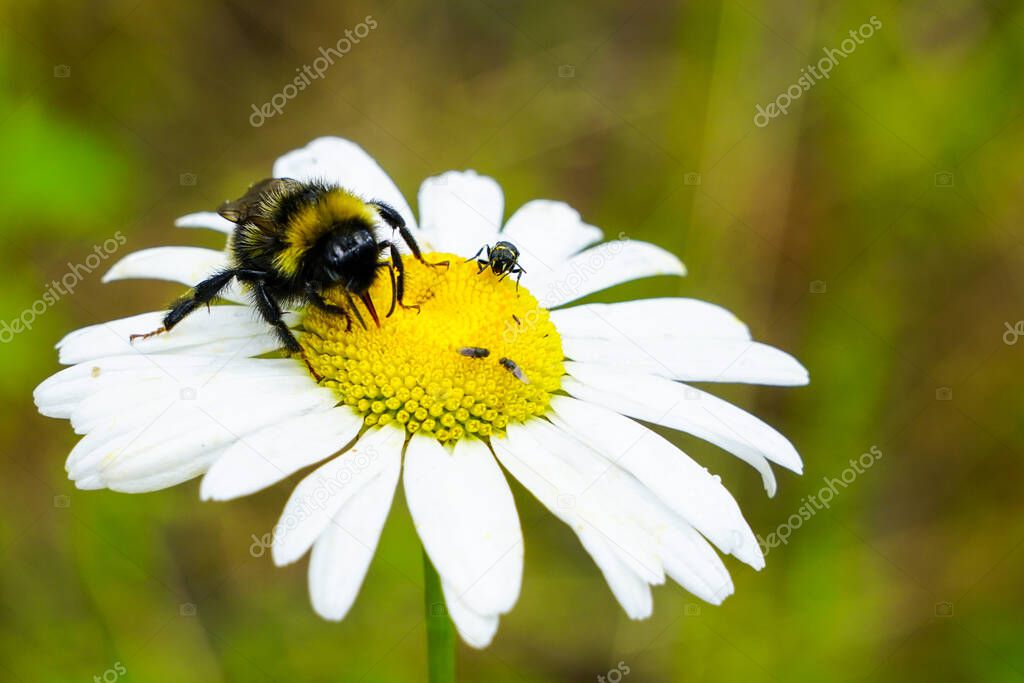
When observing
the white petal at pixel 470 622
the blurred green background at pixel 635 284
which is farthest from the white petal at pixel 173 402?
the blurred green background at pixel 635 284

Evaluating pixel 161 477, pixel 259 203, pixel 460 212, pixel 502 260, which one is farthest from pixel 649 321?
pixel 161 477

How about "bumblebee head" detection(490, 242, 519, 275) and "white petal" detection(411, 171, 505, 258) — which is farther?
"white petal" detection(411, 171, 505, 258)

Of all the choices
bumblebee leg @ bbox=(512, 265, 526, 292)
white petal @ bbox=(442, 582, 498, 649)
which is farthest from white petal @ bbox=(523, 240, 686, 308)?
white petal @ bbox=(442, 582, 498, 649)

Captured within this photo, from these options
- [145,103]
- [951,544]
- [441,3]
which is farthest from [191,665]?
[441,3]

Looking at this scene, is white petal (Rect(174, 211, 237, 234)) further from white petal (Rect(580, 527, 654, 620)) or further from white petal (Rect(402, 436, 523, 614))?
white petal (Rect(580, 527, 654, 620))

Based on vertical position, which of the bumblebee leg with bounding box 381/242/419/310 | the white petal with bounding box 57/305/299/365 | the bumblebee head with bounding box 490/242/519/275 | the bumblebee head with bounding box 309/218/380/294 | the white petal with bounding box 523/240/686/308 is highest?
the white petal with bounding box 57/305/299/365

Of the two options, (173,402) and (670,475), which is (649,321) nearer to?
(670,475)

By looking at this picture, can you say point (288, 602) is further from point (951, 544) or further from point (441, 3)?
point (441, 3)
